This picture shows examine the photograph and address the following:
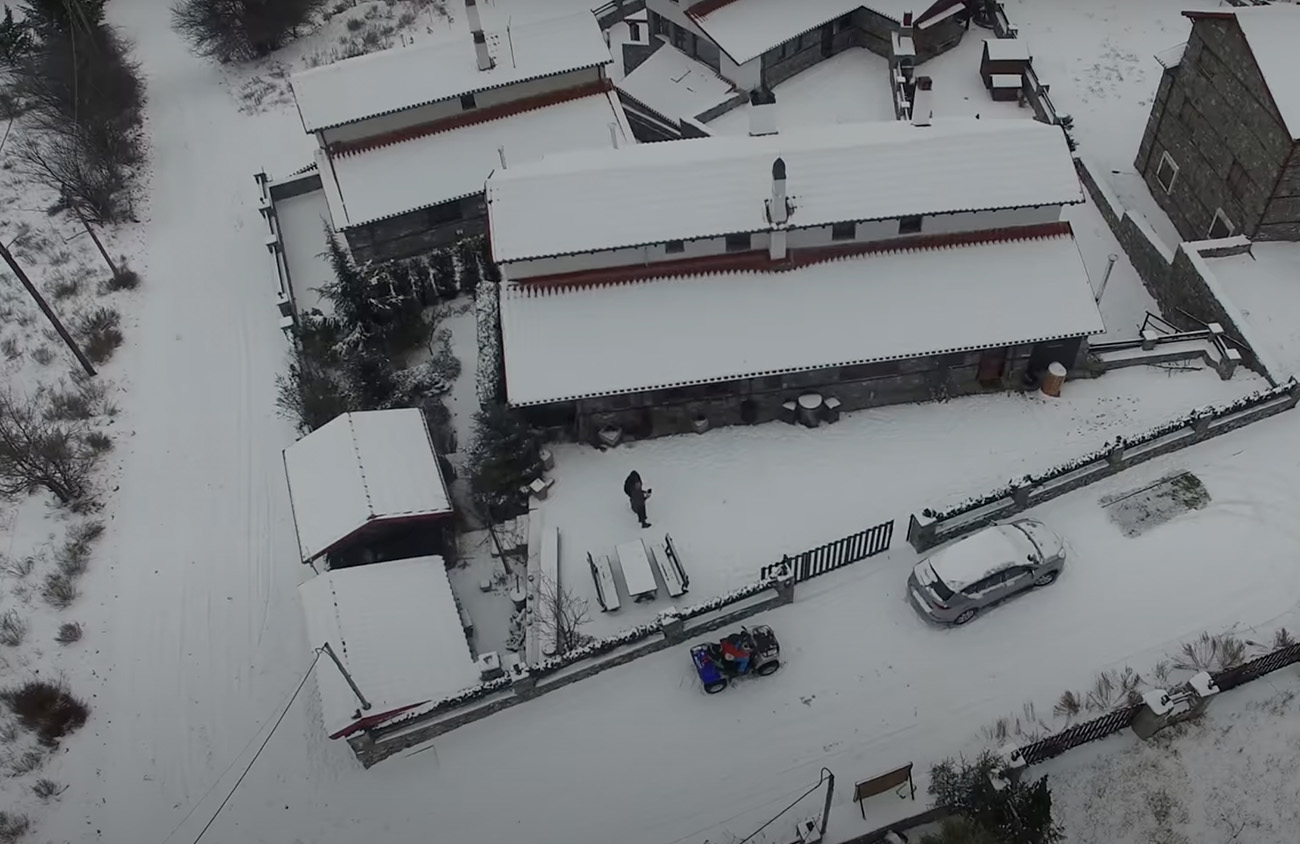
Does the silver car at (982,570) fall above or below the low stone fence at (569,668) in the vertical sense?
above

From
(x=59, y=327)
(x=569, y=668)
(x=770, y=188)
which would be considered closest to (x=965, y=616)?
(x=569, y=668)

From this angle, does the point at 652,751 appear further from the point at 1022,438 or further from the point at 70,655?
the point at 70,655

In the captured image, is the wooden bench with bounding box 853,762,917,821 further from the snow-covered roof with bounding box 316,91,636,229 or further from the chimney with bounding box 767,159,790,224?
the snow-covered roof with bounding box 316,91,636,229

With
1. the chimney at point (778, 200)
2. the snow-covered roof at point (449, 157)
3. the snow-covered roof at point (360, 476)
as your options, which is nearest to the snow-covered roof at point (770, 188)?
the chimney at point (778, 200)

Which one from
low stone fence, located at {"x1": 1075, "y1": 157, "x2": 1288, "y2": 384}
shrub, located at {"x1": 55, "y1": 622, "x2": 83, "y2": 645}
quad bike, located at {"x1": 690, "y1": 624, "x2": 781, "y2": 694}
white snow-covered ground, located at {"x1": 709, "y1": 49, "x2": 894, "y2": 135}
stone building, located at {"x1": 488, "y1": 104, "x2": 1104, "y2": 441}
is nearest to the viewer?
quad bike, located at {"x1": 690, "y1": 624, "x2": 781, "y2": 694}

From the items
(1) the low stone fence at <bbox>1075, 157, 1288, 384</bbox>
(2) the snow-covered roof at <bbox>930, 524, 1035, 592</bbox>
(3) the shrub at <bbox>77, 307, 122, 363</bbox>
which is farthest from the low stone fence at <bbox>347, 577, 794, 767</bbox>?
(3) the shrub at <bbox>77, 307, 122, 363</bbox>

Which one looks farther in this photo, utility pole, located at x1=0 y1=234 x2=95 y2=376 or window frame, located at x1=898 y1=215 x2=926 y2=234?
utility pole, located at x1=0 y1=234 x2=95 y2=376

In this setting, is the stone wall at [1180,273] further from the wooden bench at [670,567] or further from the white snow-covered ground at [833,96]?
the wooden bench at [670,567]
